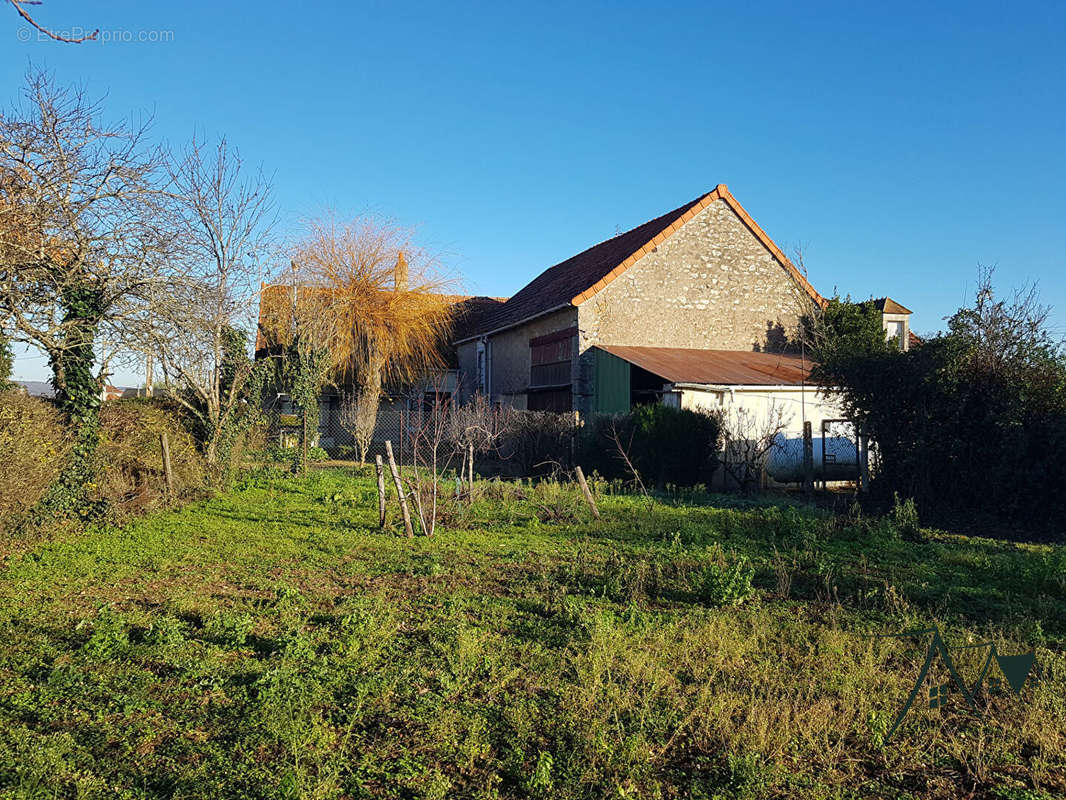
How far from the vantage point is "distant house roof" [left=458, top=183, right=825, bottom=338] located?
22.0 meters

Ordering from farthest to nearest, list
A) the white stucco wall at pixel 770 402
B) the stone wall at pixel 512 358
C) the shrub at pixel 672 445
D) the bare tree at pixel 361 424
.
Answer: the stone wall at pixel 512 358 → the bare tree at pixel 361 424 → the white stucco wall at pixel 770 402 → the shrub at pixel 672 445

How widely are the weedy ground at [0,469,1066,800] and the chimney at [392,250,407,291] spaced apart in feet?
57.9

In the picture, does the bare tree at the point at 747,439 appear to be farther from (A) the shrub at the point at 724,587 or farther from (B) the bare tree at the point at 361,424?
(A) the shrub at the point at 724,587

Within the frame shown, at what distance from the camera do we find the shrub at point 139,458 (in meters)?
10.4

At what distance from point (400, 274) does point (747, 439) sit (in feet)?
46.2

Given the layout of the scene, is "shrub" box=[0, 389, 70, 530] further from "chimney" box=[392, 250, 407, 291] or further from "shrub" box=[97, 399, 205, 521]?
"chimney" box=[392, 250, 407, 291]

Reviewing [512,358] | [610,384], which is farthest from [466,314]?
[610,384]

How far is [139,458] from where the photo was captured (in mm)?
11500

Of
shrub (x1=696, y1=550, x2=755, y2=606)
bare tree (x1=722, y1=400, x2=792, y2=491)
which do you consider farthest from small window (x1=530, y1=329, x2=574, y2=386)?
shrub (x1=696, y1=550, x2=755, y2=606)

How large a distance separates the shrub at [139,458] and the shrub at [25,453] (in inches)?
46.0

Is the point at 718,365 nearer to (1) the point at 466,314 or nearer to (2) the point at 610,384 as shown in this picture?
(2) the point at 610,384

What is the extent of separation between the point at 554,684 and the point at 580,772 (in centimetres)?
108

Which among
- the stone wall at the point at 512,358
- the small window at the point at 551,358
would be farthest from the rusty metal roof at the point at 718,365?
the stone wall at the point at 512,358

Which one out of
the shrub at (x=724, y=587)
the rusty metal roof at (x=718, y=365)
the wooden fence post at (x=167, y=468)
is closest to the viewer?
the shrub at (x=724, y=587)
